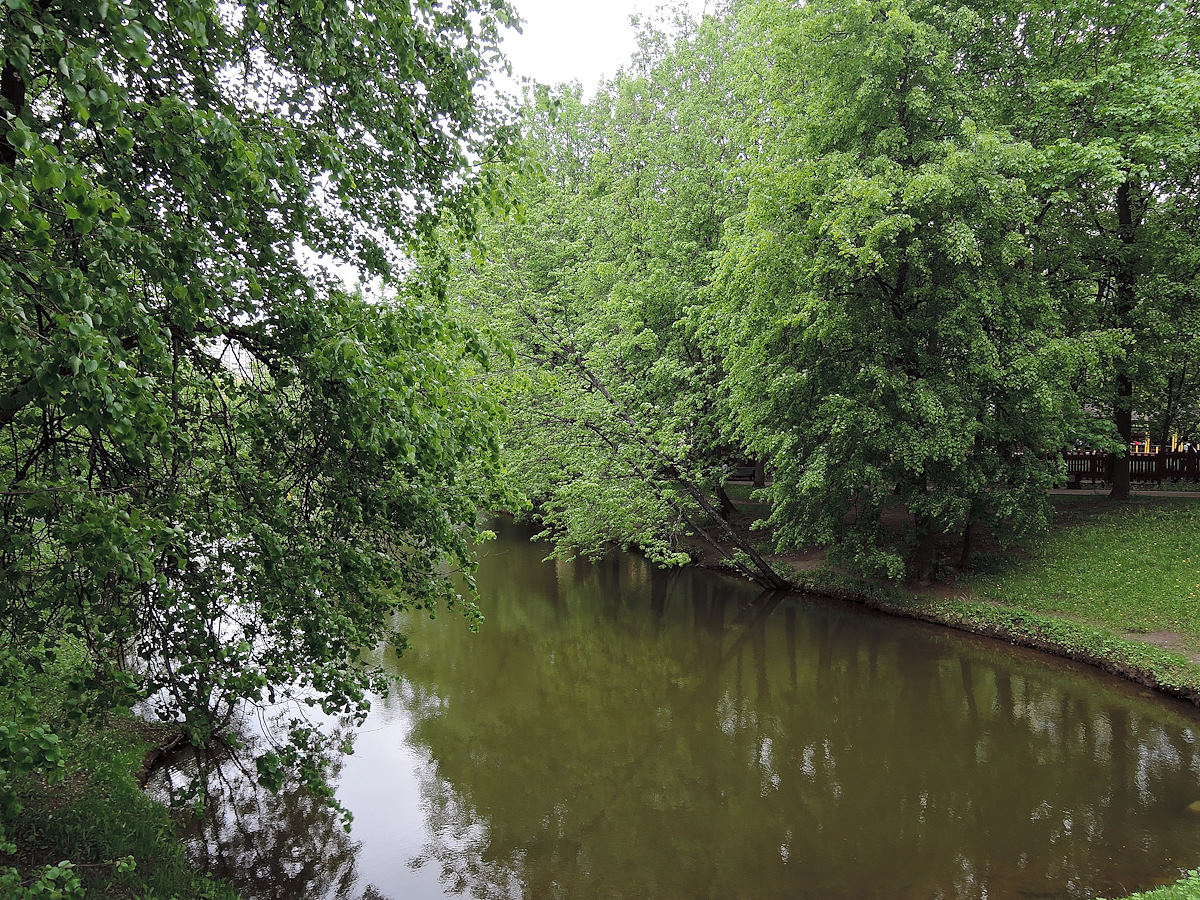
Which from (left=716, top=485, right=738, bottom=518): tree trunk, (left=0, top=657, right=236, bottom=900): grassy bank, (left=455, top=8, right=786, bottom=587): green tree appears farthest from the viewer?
(left=716, top=485, right=738, bottom=518): tree trunk

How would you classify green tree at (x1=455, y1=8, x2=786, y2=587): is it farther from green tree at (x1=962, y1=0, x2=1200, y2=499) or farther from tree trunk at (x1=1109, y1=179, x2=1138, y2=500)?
tree trunk at (x1=1109, y1=179, x2=1138, y2=500)

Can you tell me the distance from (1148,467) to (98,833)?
27073 millimetres

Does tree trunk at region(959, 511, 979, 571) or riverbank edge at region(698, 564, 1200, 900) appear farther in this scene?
tree trunk at region(959, 511, 979, 571)

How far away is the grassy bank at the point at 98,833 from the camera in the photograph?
5.29 metres

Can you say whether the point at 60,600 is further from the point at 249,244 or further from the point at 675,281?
the point at 675,281

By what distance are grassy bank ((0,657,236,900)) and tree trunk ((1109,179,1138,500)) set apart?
60.4 ft

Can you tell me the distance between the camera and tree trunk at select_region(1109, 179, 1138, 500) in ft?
53.4

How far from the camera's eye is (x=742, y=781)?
8922mm

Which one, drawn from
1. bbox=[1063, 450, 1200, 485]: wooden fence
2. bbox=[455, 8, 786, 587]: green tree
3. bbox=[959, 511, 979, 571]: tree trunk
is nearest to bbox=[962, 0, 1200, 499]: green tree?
bbox=[959, 511, 979, 571]: tree trunk

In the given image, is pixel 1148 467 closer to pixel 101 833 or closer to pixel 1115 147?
pixel 1115 147

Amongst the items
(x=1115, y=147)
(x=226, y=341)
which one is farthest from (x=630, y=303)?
(x=226, y=341)

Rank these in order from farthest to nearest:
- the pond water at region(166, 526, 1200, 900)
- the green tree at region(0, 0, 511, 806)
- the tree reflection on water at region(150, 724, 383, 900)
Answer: the pond water at region(166, 526, 1200, 900), the tree reflection on water at region(150, 724, 383, 900), the green tree at region(0, 0, 511, 806)

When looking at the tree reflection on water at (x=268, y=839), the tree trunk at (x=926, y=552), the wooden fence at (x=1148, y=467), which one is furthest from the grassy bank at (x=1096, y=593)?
the tree reflection on water at (x=268, y=839)

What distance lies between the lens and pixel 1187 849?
7.14 meters
